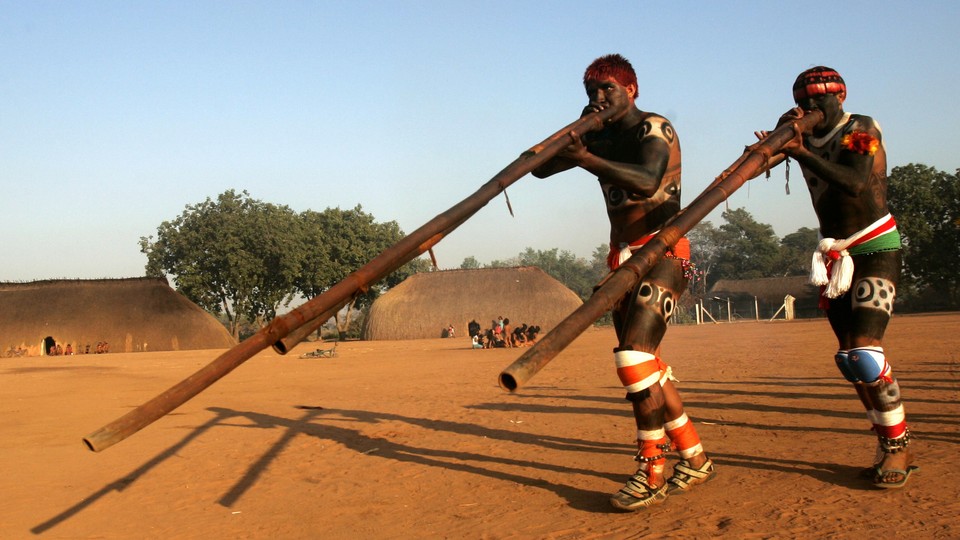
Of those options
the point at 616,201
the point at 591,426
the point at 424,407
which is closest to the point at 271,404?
the point at 424,407

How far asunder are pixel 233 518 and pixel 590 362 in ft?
40.5

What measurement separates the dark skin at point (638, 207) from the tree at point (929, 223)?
47.5 m

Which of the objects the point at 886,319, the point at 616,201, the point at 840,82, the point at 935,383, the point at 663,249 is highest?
the point at 840,82

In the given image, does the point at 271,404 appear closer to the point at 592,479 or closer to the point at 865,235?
the point at 592,479

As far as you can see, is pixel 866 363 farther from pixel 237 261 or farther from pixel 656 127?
pixel 237 261

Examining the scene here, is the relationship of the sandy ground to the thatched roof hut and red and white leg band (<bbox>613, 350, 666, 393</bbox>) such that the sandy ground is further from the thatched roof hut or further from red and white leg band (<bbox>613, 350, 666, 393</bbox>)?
the thatched roof hut

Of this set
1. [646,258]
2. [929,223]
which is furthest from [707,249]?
[646,258]

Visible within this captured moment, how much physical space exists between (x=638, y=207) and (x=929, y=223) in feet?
166

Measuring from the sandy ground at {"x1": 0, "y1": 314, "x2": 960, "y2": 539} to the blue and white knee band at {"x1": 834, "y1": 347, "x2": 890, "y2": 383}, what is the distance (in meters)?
0.57

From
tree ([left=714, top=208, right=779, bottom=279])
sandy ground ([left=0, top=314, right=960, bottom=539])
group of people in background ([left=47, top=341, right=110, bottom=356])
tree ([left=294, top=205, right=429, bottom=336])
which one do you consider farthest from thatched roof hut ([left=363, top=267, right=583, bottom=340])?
tree ([left=714, top=208, right=779, bottom=279])

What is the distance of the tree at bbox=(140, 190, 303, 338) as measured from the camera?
5359 cm

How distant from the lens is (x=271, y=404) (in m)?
10.7

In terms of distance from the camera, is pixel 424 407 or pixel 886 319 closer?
pixel 886 319

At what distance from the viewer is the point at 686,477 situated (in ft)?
15.0
